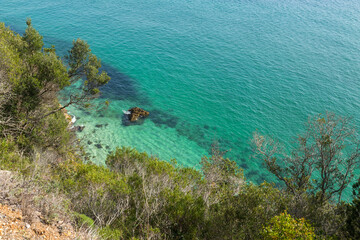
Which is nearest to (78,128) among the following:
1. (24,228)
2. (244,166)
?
(244,166)

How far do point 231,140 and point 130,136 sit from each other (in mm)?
18322

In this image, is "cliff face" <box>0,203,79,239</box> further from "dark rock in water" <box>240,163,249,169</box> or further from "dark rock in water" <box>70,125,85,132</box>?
"dark rock in water" <box>240,163,249,169</box>

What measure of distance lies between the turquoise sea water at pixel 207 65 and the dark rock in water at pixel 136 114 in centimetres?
165

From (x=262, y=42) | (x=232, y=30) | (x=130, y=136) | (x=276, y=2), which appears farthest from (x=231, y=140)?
(x=276, y=2)

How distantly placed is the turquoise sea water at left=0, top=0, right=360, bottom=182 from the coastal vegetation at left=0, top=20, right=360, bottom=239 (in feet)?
42.0

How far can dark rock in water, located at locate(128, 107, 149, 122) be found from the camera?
145ft

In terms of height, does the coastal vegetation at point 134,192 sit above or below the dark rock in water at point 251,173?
above

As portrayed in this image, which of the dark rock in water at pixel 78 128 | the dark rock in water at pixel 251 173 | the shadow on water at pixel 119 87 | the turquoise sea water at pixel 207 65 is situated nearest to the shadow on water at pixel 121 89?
the shadow on water at pixel 119 87

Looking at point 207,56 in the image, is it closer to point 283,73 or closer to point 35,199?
point 283,73

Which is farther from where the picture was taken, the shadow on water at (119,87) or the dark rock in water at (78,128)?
the shadow on water at (119,87)

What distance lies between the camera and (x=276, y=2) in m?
109

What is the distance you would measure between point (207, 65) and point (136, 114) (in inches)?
1129

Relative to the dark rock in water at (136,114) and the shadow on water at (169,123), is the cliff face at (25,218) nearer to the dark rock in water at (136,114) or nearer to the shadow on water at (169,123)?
the shadow on water at (169,123)

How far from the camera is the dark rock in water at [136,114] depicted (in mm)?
44334
